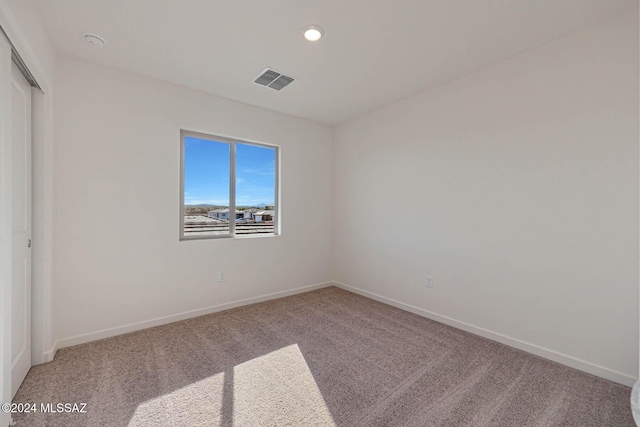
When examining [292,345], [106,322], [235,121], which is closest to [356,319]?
[292,345]

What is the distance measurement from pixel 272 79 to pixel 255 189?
58.8 inches

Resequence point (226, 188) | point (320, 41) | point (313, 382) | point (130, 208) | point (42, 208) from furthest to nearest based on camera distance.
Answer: point (226, 188) < point (130, 208) < point (320, 41) < point (42, 208) < point (313, 382)

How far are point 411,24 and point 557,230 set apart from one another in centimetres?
205

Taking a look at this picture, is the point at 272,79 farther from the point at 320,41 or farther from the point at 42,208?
the point at 42,208

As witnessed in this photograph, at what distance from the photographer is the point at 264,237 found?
3859 millimetres

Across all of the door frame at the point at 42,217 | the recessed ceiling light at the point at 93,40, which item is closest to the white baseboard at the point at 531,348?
the door frame at the point at 42,217

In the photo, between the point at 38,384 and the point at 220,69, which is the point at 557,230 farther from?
the point at 38,384

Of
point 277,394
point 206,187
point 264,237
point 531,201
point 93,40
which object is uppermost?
point 93,40

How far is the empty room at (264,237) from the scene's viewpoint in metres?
1.88

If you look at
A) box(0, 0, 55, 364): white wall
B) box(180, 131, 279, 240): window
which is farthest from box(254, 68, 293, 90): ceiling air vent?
box(0, 0, 55, 364): white wall

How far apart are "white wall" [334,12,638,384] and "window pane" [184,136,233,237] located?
2.16m

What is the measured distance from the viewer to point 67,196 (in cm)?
253

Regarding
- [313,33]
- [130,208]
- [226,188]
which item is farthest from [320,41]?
[130,208]

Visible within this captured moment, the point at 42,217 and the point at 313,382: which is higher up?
the point at 42,217
